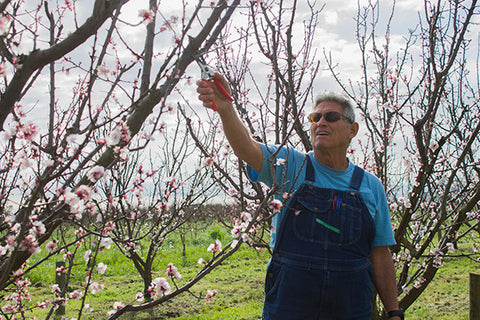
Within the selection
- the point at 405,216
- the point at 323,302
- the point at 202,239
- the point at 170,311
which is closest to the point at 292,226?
the point at 323,302

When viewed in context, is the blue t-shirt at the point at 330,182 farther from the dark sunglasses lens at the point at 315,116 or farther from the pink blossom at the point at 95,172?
the pink blossom at the point at 95,172

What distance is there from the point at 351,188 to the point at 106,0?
1.50m

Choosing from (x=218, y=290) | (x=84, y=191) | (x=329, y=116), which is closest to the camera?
(x=84, y=191)

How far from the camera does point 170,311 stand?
6535 millimetres

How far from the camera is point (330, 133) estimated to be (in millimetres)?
2111

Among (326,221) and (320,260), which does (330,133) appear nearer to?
(326,221)

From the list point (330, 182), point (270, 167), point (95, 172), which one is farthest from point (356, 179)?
point (95, 172)

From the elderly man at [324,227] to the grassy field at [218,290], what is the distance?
145 inches

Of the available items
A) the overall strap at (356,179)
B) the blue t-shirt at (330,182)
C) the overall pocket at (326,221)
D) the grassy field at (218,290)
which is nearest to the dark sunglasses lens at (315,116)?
the blue t-shirt at (330,182)

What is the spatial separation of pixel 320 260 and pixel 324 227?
16 centimetres

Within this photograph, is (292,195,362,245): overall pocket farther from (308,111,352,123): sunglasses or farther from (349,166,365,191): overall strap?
(308,111,352,123): sunglasses

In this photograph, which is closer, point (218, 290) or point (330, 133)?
point (330, 133)

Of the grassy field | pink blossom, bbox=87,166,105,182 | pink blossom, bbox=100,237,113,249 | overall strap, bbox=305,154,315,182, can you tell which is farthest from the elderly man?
the grassy field

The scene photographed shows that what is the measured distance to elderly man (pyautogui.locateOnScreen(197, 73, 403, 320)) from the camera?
1805 mm
